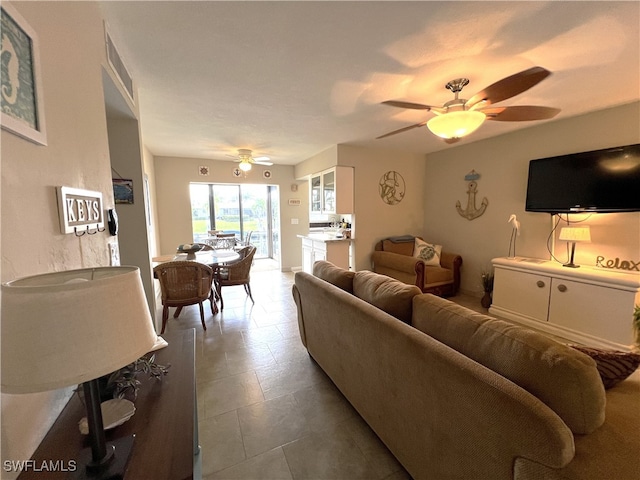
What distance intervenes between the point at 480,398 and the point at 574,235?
309 centimetres

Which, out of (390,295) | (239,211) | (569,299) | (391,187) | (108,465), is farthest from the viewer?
(239,211)

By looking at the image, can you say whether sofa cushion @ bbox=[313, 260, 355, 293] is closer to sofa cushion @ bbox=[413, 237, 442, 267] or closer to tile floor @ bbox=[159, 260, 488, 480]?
tile floor @ bbox=[159, 260, 488, 480]

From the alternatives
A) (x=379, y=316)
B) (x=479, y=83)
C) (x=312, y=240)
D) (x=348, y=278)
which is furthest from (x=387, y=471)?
(x=312, y=240)

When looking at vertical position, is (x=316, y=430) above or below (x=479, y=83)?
below

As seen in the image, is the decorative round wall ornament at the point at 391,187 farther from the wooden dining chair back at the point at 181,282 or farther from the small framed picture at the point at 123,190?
the small framed picture at the point at 123,190

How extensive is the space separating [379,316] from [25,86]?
155 centimetres

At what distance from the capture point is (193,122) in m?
3.11

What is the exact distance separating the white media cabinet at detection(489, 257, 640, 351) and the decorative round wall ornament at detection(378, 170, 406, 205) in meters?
1.95

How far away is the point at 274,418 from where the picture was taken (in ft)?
5.75

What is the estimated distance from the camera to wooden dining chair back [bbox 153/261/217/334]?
2834 millimetres

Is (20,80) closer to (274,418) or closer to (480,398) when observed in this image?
(480,398)

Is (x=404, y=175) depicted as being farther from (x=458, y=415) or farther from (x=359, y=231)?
(x=458, y=415)

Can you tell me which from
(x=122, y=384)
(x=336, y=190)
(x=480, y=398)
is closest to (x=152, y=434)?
(x=122, y=384)

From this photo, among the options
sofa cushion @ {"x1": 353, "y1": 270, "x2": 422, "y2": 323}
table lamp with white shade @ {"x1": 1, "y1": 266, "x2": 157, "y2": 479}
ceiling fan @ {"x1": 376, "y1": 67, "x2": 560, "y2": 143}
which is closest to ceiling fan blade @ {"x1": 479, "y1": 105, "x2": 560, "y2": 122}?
ceiling fan @ {"x1": 376, "y1": 67, "x2": 560, "y2": 143}
